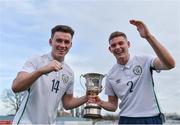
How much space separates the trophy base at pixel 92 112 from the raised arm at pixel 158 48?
118cm

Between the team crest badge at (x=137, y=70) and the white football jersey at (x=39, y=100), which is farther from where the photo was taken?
the team crest badge at (x=137, y=70)

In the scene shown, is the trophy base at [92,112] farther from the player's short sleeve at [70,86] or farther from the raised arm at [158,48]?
the raised arm at [158,48]

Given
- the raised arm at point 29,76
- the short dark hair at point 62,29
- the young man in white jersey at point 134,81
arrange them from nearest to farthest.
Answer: the raised arm at point 29,76 < the young man in white jersey at point 134,81 < the short dark hair at point 62,29

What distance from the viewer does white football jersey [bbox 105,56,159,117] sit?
4211 millimetres

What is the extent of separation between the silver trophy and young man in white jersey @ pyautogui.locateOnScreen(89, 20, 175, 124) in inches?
11.9

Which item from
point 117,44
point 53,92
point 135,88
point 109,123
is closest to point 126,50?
point 117,44

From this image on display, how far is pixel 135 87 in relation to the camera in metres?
4.25

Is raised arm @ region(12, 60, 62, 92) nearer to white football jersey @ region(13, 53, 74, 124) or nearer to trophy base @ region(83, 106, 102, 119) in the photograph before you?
white football jersey @ region(13, 53, 74, 124)

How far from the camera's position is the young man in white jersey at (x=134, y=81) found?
4199mm

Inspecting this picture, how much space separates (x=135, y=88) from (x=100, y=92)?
0.70 m

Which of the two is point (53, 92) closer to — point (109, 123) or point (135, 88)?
point (135, 88)

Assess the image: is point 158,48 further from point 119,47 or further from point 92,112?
point 92,112

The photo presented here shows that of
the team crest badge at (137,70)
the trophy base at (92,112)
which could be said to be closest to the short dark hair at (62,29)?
the team crest badge at (137,70)

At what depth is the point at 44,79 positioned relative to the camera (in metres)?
4.17
